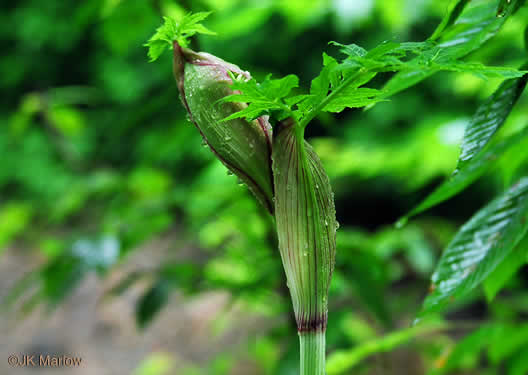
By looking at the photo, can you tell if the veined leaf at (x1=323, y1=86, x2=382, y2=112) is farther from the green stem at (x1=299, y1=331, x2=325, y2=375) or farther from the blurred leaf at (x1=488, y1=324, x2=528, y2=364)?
the blurred leaf at (x1=488, y1=324, x2=528, y2=364)

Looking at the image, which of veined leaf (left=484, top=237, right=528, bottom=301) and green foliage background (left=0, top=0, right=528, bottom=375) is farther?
green foliage background (left=0, top=0, right=528, bottom=375)

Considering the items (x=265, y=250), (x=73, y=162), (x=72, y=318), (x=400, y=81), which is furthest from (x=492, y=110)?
(x=72, y=318)

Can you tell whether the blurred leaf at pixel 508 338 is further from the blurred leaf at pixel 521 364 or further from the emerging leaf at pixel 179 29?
the emerging leaf at pixel 179 29

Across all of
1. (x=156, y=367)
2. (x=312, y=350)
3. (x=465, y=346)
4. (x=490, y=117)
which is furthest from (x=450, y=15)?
(x=156, y=367)

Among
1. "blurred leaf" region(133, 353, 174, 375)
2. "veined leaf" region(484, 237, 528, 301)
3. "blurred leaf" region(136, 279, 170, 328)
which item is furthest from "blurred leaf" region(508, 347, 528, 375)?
"blurred leaf" region(133, 353, 174, 375)

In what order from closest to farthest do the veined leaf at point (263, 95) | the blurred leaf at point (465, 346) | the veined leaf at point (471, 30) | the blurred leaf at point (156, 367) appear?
1. the veined leaf at point (263, 95)
2. the veined leaf at point (471, 30)
3. the blurred leaf at point (465, 346)
4. the blurred leaf at point (156, 367)

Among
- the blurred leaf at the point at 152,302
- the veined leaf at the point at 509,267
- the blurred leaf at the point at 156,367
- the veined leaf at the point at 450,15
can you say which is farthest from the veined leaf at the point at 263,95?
the blurred leaf at the point at 156,367
